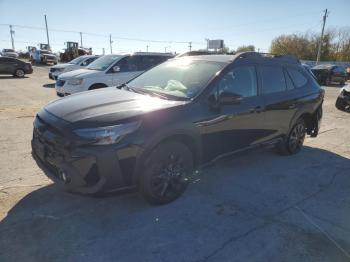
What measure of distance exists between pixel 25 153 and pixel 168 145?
299cm

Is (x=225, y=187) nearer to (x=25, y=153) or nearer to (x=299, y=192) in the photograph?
(x=299, y=192)

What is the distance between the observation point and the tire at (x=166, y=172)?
3.42 meters

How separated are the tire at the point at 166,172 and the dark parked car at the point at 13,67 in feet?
72.9

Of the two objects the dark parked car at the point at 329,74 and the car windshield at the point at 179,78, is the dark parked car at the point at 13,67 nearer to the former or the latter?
the car windshield at the point at 179,78

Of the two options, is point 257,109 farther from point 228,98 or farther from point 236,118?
point 228,98

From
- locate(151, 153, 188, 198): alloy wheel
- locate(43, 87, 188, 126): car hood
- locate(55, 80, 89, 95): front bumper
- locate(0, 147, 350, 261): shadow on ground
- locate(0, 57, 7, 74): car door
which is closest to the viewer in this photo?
locate(0, 147, 350, 261): shadow on ground

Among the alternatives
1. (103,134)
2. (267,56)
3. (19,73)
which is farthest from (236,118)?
(19,73)

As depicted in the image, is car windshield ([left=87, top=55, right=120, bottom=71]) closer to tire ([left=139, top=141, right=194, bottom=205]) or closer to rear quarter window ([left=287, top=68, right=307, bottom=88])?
rear quarter window ([left=287, top=68, right=307, bottom=88])

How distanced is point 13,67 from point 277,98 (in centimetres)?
2199

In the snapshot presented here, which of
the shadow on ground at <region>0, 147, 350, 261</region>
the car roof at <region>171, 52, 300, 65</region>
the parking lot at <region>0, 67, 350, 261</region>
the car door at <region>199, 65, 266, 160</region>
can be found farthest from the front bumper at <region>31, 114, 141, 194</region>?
the car roof at <region>171, 52, 300, 65</region>

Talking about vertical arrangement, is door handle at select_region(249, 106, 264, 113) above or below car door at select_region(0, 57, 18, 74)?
above

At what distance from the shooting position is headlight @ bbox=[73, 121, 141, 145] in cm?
306

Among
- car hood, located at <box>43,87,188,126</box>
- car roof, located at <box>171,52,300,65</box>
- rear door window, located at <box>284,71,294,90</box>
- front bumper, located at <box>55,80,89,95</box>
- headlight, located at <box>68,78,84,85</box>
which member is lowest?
front bumper, located at <box>55,80,89,95</box>

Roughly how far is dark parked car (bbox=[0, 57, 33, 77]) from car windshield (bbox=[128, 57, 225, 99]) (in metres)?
20.7
